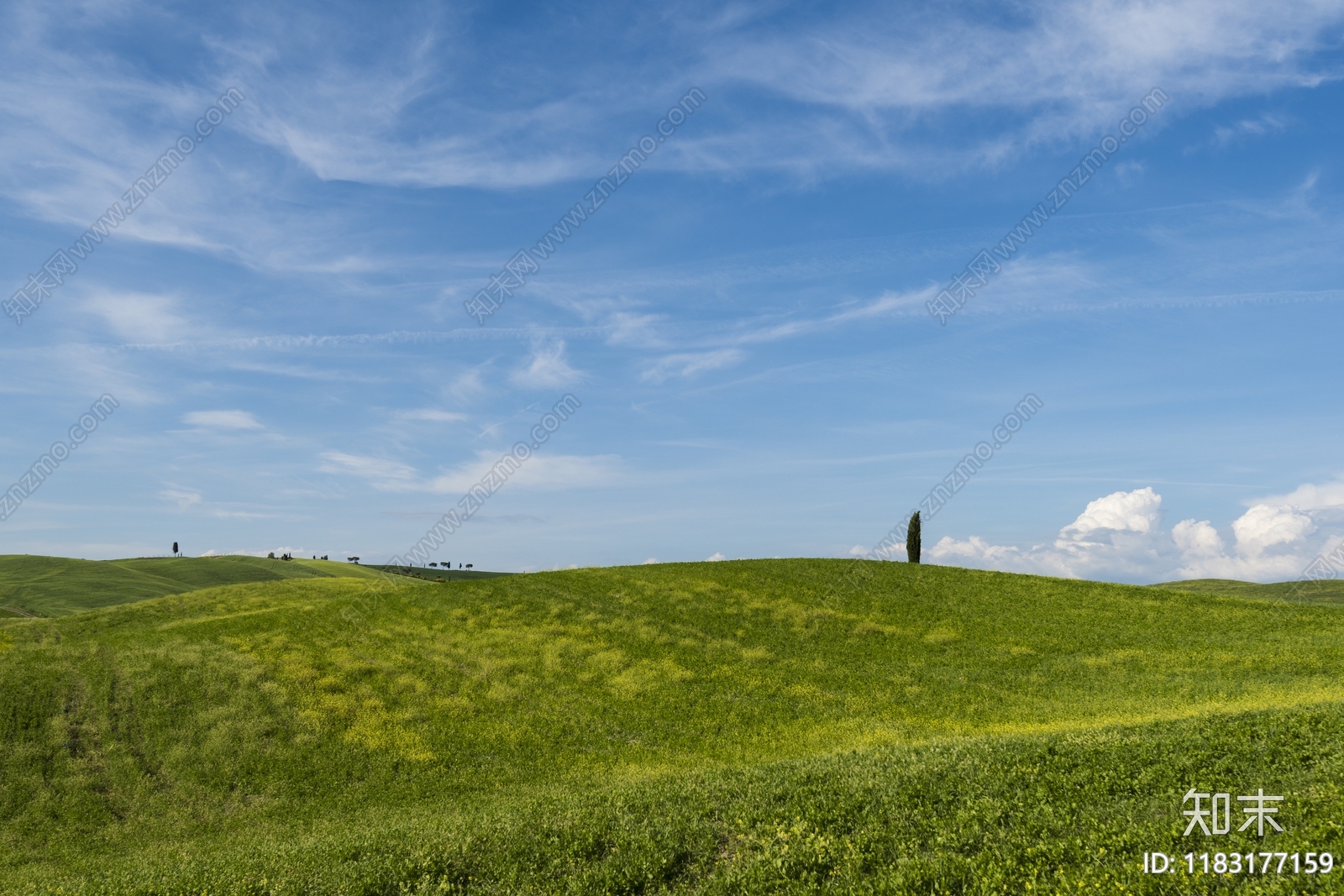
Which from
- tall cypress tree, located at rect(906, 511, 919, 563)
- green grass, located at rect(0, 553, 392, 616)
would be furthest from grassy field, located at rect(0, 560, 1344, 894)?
green grass, located at rect(0, 553, 392, 616)

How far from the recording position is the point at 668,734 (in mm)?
38719

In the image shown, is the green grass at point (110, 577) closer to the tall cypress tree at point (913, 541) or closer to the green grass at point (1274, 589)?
the tall cypress tree at point (913, 541)

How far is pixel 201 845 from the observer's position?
94.8 feet

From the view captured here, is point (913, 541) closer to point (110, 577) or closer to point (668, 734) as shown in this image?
point (668, 734)

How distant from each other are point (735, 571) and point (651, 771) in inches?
1406

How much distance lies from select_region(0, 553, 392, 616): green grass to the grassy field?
49439 mm

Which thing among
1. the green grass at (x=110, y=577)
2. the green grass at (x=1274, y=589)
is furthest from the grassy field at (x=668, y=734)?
the green grass at (x=1274, y=589)

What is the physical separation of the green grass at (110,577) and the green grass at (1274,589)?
141m

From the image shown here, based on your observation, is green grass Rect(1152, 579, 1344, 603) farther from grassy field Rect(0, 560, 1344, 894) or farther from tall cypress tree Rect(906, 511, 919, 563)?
grassy field Rect(0, 560, 1344, 894)

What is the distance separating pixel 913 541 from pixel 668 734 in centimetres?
4726

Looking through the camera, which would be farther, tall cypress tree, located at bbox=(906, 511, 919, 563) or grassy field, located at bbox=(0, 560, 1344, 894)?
tall cypress tree, located at bbox=(906, 511, 919, 563)

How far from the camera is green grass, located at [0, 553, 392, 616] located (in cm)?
10600

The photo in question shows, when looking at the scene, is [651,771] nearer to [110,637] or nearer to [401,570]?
[110,637]

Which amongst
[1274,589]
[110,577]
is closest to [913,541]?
[1274,589]
